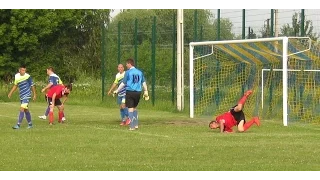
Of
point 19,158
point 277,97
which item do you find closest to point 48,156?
point 19,158

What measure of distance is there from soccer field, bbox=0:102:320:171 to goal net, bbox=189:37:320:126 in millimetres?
1440

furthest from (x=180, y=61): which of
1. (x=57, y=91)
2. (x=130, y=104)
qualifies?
(x=130, y=104)

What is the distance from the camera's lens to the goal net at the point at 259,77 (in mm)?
25125

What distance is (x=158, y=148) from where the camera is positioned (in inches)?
661

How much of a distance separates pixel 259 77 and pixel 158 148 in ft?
40.5

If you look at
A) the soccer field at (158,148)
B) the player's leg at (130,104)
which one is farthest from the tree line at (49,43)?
the soccer field at (158,148)

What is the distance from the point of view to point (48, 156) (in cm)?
1537

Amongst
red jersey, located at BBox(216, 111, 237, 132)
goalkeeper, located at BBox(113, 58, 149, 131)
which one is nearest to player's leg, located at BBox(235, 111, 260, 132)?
red jersey, located at BBox(216, 111, 237, 132)

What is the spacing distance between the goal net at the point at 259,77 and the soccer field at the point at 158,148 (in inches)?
56.7

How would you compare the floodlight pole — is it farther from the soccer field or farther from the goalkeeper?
the goalkeeper

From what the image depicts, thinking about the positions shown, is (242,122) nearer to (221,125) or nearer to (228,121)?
(228,121)

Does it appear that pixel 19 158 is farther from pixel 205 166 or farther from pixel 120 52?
pixel 120 52

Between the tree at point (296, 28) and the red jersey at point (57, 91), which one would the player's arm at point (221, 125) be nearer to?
the red jersey at point (57, 91)

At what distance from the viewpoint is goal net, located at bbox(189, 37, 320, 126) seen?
25125 mm
